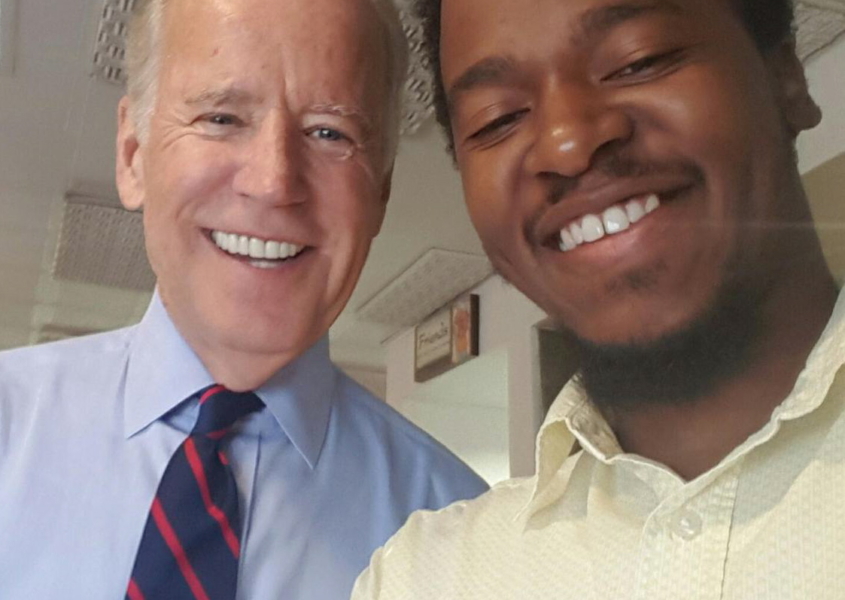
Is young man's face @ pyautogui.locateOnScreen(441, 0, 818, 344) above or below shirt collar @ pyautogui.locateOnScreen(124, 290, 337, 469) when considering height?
above

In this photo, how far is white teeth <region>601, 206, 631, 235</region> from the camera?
0.60 metres

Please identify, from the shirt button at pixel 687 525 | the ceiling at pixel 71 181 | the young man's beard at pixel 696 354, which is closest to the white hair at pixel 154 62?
the young man's beard at pixel 696 354

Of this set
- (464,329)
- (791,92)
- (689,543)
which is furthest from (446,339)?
(689,543)

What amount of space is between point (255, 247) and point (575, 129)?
0.29 metres

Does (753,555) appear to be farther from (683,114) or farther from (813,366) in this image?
(683,114)

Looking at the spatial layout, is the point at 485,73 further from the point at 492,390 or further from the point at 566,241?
the point at 492,390

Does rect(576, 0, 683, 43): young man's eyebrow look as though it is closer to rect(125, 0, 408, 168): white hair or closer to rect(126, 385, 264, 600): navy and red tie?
rect(125, 0, 408, 168): white hair

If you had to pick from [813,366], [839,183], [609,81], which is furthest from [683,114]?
[839,183]

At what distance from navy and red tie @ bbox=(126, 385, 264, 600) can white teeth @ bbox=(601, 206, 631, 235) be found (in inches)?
14.1

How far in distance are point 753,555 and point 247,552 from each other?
16.0 inches

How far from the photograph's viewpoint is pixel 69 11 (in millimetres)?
1392

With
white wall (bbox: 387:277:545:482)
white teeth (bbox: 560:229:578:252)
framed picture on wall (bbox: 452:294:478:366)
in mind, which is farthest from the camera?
framed picture on wall (bbox: 452:294:478:366)

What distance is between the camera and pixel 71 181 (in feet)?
6.50

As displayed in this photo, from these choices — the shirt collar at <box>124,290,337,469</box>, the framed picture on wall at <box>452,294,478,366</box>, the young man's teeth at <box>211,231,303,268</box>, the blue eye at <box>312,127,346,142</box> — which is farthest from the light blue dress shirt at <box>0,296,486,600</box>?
the framed picture on wall at <box>452,294,478,366</box>
